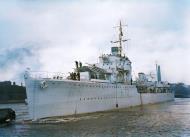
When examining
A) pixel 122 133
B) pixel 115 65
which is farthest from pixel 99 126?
pixel 115 65

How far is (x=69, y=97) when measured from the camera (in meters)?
41.4

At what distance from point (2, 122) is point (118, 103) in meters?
21.2

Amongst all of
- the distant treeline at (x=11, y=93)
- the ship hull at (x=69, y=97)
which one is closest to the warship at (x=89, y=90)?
the ship hull at (x=69, y=97)

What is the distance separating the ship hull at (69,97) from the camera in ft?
125

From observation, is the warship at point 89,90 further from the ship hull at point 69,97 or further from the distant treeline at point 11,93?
the distant treeline at point 11,93

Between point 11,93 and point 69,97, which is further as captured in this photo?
point 11,93

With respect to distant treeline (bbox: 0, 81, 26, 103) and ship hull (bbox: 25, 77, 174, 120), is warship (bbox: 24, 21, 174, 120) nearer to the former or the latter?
ship hull (bbox: 25, 77, 174, 120)

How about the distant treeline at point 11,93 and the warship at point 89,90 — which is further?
the distant treeline at point 11,93

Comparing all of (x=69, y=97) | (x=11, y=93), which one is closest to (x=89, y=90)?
(x=69, y=97)

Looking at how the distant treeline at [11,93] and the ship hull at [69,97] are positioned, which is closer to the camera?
the ship hull at [69,97]

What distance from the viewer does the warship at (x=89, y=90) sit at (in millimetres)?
38250

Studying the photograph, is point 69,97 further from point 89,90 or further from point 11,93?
point 11,93

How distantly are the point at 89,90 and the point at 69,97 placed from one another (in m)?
4.91

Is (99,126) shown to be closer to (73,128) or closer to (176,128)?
(73,128)
